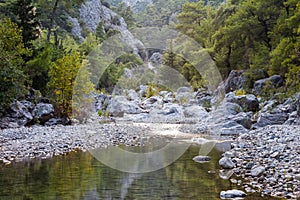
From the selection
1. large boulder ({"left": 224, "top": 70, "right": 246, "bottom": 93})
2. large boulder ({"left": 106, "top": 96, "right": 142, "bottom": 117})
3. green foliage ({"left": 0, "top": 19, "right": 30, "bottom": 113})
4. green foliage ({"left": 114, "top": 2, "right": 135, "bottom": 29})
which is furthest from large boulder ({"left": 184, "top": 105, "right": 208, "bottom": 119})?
green foliage ({"left": 114, "top": 2, "right": 135, "bottom": 29})

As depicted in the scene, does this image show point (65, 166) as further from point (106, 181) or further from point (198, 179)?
point (198, 179)

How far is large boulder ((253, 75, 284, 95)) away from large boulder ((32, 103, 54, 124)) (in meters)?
15.2

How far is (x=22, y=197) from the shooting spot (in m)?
6.82

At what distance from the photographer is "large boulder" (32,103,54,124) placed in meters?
20.3

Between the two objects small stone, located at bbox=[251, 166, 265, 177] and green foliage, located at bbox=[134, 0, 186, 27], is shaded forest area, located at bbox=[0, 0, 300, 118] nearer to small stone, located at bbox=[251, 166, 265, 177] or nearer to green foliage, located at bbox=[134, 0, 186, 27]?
small stone, located at bbox=[251, 166, 265, 177]

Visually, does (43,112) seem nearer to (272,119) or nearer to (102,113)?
(102,113)

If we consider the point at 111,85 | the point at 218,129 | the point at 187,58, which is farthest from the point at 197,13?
the point at 218,129

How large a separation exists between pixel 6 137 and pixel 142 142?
5770 mm

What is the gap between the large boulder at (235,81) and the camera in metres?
31.1

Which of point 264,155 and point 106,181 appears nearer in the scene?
point 106,181

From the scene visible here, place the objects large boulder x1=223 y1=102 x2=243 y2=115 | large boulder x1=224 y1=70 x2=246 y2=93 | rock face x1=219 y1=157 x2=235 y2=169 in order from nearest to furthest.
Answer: rock face x1=219 y1=157 x2=235 y2=169 < large boulder x1=223 y1=102 x2=243 y2=115 < large boulder x1=224 y1=70 x2=246 y2=93

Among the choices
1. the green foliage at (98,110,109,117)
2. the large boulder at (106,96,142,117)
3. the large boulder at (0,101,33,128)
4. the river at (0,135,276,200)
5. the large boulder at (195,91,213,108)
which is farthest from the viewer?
the large boulder at (106,96,142,117)

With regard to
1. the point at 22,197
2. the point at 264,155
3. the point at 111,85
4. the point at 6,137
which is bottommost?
the point at 22,197

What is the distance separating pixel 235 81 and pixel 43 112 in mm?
18495
